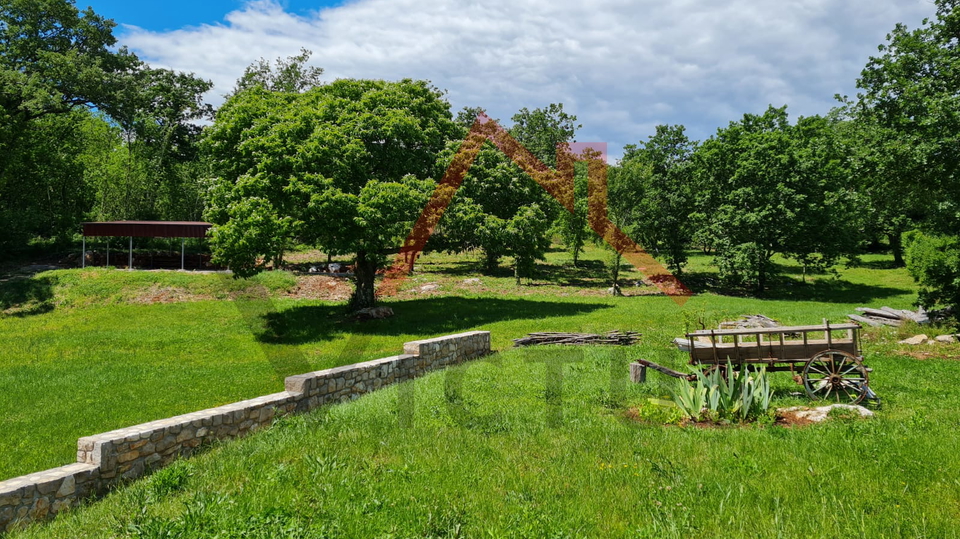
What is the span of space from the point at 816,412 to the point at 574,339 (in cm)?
983

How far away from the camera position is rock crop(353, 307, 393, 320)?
76.5 feet

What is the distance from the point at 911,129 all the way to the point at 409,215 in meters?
19.3

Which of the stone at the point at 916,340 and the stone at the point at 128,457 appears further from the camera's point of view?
the stone at the point at 916,340

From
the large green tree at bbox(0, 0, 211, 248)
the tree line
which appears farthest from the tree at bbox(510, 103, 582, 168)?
the large green tree at bbox(0, 0, 211, 248)

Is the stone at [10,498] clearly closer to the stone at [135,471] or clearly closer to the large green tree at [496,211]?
the stone at [135,471]

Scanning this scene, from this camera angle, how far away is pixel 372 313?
2341cm

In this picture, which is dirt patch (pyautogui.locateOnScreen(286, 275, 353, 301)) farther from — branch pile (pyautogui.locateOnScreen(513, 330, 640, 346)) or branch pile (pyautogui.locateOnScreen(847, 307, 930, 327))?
branch pile (pyautogui.locateOnScreen(847, 307, 930, 327))

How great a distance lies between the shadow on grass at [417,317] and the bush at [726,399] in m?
13.0

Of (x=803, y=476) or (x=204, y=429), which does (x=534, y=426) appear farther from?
(x=204, y=429)

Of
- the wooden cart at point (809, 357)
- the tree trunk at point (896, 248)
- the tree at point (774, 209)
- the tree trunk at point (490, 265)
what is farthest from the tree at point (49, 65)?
the tree trunk at point (896, 248)

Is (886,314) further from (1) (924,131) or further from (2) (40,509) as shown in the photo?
(2) (40,509)

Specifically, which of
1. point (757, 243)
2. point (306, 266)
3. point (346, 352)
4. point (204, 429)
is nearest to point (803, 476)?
point (204, 429)

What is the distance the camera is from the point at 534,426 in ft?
27.5

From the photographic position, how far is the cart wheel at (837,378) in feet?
31.2
